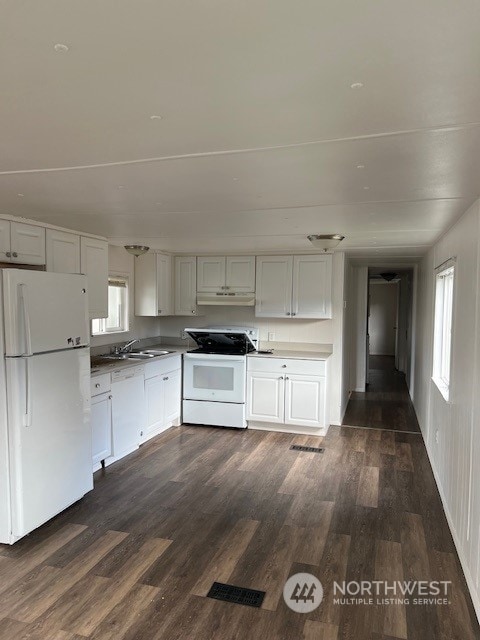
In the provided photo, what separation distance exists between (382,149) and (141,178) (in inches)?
48.1

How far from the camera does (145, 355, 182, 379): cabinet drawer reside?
4.92 m

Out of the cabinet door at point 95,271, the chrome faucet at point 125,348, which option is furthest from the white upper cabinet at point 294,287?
the cabinet door at point 95,271

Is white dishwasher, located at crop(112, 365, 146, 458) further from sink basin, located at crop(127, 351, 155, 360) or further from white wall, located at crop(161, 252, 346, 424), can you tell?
white wall, located at crop(161, 252, 346, 424)

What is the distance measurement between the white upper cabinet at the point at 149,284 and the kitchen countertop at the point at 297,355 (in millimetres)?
1397

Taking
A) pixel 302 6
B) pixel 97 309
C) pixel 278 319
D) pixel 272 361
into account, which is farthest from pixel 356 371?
pixel 302 6

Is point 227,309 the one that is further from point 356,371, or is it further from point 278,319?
point 356,371

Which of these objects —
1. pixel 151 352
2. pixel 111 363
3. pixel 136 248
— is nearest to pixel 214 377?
pixel 151 352

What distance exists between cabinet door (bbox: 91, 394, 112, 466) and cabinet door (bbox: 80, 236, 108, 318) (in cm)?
81

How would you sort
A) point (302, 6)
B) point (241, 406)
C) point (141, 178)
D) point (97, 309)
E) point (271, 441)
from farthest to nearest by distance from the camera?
point (241, 406)
point (271, 441)
point (97, 309)
point (141, 178)
point (302, 6)

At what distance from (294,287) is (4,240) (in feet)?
11.3

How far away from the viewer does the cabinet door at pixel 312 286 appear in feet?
18.4

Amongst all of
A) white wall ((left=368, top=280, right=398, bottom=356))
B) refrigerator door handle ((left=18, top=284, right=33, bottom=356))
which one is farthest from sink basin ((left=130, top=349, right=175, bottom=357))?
white wall ((left=368, top=280, right=398, bottom=356))

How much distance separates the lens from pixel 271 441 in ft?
16.8

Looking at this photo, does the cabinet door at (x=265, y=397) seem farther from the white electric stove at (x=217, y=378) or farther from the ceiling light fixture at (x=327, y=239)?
the ceiling light fixture at (x=327, y=239)
